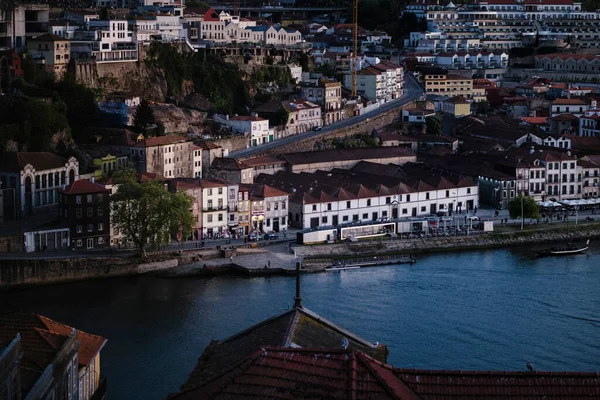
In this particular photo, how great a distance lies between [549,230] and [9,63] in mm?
10069

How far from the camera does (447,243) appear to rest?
63.0 feet

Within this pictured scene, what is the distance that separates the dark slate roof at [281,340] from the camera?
6398mm

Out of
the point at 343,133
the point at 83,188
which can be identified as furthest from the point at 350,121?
the point at 83,188

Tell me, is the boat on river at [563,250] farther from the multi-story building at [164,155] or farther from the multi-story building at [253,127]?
the multi-story building at [253,127]

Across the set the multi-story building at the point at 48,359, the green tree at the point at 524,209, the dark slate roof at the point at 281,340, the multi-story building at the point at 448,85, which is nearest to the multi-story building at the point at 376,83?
Answer: the multi-story building at the point at 448,85

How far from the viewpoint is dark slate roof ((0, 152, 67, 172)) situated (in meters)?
18.1

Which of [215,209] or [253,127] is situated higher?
[253,127]

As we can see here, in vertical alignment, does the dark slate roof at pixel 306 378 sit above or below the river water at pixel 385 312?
above

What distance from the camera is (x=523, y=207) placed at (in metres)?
20.6

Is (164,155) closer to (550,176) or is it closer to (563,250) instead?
(563,250)

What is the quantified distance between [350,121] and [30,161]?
10.5m

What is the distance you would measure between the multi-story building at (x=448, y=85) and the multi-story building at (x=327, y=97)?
5.17m

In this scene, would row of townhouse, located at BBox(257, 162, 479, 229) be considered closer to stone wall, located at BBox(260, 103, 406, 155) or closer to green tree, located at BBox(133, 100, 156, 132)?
stone wall, located at BBox(260, 103, 406, 155)

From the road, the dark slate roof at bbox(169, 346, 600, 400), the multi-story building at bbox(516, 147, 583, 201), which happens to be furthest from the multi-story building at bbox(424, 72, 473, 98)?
the dark slate roof at bbox(169, 346, 600, 400)
